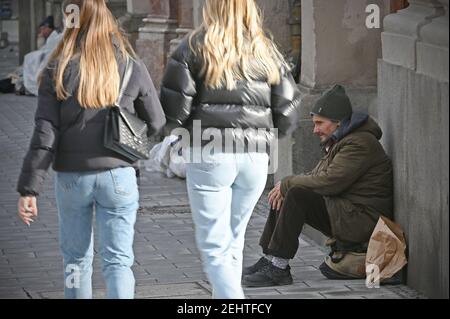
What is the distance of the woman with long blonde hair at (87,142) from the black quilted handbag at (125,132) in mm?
24

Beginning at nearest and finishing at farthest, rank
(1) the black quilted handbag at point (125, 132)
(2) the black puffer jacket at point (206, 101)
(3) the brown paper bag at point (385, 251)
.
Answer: (1) the black quilted handbag at point (125, 132) → (2) the black puffer jacket at point (206, 101) → (3) the brown paper bag at point (385, 251)

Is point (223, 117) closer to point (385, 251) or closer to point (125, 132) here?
point (125, 132)

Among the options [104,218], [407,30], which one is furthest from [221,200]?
[407,30]

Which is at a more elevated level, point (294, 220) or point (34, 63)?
point (294, 220)

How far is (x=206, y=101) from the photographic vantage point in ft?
20.9

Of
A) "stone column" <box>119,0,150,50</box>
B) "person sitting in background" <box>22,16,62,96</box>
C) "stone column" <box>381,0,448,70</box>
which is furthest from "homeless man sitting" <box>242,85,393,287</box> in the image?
"person sitting in background" <box>22,16,62,96</box>

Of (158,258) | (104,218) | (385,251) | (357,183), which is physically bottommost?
(158,258)

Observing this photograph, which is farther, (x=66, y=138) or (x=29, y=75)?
(x=29, y=75)

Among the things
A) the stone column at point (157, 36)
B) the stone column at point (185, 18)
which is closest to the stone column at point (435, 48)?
the stone column at point (185, 18)

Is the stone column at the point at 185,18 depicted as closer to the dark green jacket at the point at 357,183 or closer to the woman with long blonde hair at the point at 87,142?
the dark green jacket at the point at 357,183

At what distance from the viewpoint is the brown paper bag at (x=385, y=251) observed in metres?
7.60

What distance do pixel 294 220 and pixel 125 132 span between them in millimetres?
2058

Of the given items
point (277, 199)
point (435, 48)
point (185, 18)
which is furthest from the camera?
point (185, 18)
